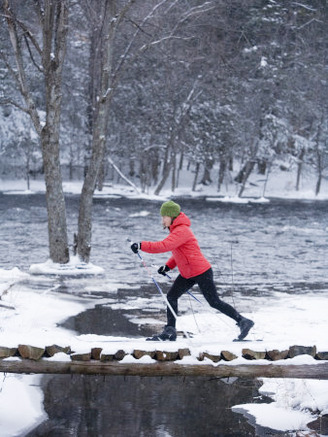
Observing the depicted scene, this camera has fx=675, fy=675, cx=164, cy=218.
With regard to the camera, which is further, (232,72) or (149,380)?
(232,72)

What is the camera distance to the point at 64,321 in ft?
35.2

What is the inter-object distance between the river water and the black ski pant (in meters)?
0.87

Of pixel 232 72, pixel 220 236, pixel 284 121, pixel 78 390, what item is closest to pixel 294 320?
pixel 78 390

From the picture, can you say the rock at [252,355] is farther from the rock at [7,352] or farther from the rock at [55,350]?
the rock at [7,352]

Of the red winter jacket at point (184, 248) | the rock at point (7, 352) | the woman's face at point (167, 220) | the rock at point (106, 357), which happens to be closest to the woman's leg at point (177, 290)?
the red winter jacket at point (184, 248)

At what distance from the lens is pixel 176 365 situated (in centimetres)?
678

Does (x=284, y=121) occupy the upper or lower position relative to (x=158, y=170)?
upper

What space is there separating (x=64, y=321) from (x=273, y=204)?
37.1m

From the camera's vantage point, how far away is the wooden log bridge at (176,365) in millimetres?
6688

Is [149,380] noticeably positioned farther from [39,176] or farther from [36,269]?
[39,176]

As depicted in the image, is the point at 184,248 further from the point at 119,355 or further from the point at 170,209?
the point at 119,355

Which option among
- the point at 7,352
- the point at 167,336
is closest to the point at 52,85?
the point at 167,336

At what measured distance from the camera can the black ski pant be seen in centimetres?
816

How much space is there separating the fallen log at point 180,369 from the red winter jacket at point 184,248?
1569mm
